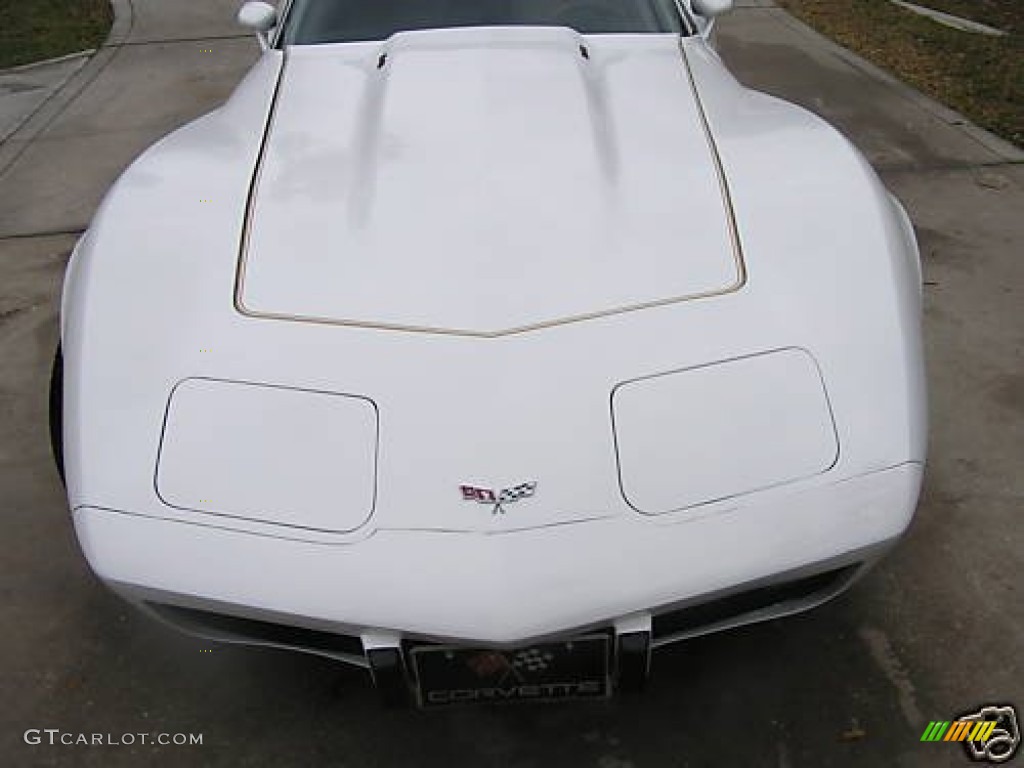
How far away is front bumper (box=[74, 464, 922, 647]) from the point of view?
4.69ft

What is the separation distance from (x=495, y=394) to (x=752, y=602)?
57 centimetres

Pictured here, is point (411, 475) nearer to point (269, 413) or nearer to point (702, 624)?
point (269, 413)

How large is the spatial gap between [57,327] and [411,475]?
2268 millimetres

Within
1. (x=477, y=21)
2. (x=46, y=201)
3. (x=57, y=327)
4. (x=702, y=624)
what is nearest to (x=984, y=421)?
(x=702, y=624)

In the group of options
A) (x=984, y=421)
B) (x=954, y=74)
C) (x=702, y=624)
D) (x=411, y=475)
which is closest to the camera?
(x=411, y=475)

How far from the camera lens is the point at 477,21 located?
266 centimetres

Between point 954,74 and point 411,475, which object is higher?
point 411,475

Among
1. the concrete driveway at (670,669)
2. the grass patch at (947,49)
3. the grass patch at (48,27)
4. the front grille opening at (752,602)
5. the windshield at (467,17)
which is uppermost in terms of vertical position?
the windshield at (467,17)

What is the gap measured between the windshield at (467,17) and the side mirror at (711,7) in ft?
0.65

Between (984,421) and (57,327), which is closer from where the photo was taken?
(984,421)

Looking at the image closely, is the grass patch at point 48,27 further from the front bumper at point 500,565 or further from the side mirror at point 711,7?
the front bumper at point 500,565

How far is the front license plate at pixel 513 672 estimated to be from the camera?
150 centimetres

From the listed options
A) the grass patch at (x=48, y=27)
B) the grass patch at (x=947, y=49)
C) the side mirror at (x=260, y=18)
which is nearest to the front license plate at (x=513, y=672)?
the side mirror at (x=260, y=18)

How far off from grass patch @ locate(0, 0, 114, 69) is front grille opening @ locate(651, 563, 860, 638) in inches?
253
